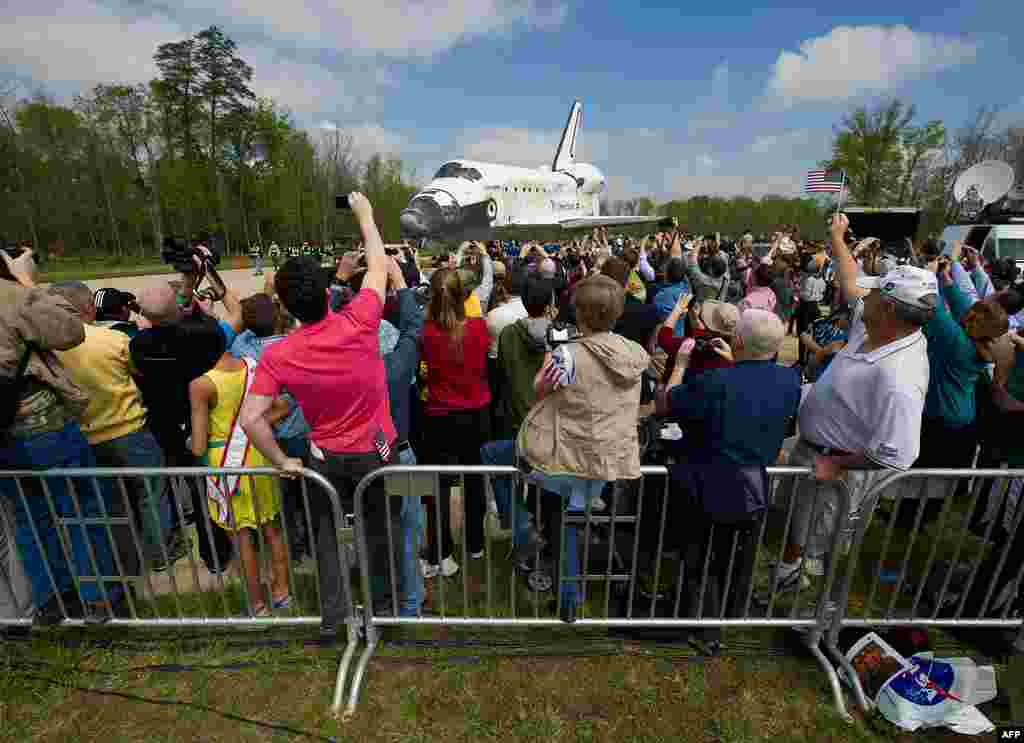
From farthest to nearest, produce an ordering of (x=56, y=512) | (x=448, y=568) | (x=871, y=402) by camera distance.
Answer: (x=448, y=568) < (x=56, y=512) < (x=871, y=402)

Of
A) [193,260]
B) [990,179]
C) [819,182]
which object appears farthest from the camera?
[990,179]

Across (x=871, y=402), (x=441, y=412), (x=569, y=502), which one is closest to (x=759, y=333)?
(x=871, y=402)

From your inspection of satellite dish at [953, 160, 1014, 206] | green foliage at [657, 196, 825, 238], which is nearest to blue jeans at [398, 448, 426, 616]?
satellite dish at [953, 160, 1014, 206]

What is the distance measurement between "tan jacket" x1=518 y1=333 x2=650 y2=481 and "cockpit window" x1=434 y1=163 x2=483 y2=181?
23615 mm

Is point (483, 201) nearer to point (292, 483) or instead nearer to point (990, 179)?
point (990, 179)

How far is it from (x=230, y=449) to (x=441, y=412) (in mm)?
1282

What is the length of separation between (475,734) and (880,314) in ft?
9.66

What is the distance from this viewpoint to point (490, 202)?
25.1 m

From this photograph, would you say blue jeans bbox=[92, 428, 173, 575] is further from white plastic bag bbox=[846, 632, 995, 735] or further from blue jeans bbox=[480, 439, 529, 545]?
white plastic bag bbox=[846, 632, 995, 735]

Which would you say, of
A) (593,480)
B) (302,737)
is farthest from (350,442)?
(302,737)

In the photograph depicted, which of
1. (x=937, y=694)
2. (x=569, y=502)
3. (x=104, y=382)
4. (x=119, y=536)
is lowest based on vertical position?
(x=937, y=694)

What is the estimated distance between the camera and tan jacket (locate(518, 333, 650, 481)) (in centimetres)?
224

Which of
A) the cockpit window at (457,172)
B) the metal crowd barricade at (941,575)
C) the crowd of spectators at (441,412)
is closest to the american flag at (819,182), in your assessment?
the crowd of spectators at (441,412)

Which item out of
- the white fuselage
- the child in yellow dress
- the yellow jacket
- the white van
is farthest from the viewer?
the white fuselage
